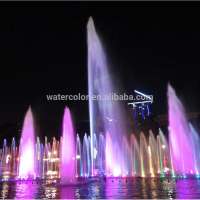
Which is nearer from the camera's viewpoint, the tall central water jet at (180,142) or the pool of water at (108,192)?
the pool of water at (108,192)

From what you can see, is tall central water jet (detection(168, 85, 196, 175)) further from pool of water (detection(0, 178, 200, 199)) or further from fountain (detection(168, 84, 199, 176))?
pool of water (detection(0, 178, 200, 199))

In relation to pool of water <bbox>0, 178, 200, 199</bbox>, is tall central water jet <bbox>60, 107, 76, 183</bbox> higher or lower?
higher

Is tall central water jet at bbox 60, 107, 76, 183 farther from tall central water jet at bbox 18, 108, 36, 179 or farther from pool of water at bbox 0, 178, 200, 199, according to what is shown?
tall central water jet at bbox 18, 108, 36, 179

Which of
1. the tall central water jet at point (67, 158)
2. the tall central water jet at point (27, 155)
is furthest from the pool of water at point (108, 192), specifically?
the tall central water jet at point (27, 155)

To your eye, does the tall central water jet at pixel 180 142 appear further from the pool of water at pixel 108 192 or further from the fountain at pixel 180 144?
the pool of water at pixel 108 192

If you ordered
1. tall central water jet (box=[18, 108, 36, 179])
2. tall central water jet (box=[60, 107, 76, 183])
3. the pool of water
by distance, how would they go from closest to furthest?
the pool of water → tall central water jet (box=[60, 107, 76, 183]) → tall central water jet (box=[18, 108, 36, 179])

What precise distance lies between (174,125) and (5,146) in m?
39.5

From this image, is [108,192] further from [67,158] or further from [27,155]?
[27,155]

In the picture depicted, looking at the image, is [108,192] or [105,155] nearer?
[108,192]

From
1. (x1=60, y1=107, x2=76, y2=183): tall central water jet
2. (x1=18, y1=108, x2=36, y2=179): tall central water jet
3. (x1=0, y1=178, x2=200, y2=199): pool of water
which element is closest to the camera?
(x1=0, y1=178, x2=200, y2=199): pool of water

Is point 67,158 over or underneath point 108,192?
over

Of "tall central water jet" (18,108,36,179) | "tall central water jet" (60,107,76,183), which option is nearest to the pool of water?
"tall central water jet" (60,107,76,183)

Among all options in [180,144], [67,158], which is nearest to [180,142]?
[180,144]

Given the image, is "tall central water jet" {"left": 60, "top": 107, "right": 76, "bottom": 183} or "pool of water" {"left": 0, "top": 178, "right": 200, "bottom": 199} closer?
"pool of water" {"left": 0, "top": 178, "right": 200, "bottom": 199}
